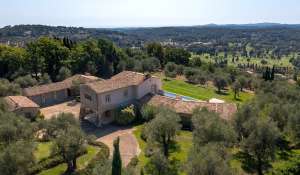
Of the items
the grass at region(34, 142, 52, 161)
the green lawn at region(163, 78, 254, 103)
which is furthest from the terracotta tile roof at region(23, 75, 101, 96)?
the green lawn at region(163, 78, 254, 103)

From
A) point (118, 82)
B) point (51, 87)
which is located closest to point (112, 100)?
point (118, 82)

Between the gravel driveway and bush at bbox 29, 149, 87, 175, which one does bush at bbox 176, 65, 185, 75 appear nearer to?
the gravel driveway

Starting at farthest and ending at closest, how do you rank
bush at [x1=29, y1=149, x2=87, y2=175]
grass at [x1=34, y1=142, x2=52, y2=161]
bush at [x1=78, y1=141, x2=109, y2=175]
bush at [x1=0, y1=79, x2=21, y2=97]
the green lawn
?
the green lawn < bush at [x1=0, y1=79, x2=21, y2=97] < grass at [x1=34, y1=142, x2=52, y2=161] < bush at [x1=29, y1=149, x2=87, y2=175] < bush at [x1=78, y1=141, x2=109, y2=175]

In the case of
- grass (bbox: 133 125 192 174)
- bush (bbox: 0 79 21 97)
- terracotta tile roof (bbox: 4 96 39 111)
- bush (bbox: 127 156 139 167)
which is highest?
bush (bbox: 0 79 21 97)

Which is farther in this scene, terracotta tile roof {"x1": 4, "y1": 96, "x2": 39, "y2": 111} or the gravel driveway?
terracotta tile roof {"x1": 4, "y1": 96, "x2": 39, "y2": 111}

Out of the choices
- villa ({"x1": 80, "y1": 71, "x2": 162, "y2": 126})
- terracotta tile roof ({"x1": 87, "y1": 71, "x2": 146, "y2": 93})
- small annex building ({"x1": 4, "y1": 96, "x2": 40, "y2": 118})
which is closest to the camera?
small annex building ({"x1": 4, "y1": 96, "x2": 40, "y2": 118})

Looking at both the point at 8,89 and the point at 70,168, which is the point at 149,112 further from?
the point at 8,89

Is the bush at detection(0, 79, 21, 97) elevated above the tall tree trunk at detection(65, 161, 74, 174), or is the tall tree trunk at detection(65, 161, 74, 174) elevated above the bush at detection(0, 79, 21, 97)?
the bush at detection(0, 79, 21, 97)

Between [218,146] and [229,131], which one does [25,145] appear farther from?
[229,131]
